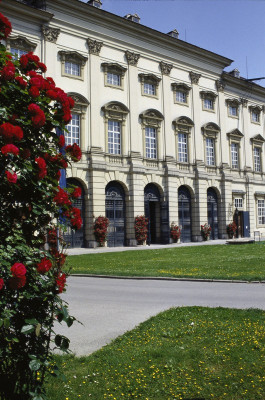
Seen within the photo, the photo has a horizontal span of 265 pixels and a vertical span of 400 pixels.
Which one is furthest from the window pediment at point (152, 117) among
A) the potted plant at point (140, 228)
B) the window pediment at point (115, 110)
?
the potted plant at point (140, 228)

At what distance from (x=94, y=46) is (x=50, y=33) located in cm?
412

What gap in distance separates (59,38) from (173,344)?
30390 millimetres

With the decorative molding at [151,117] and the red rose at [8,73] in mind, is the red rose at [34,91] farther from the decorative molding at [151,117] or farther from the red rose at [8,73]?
the decorative molding at [151,117]

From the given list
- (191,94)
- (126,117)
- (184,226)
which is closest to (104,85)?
(126,117)

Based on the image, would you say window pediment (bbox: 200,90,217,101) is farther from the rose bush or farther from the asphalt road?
the rose bush

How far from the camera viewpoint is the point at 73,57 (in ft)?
111

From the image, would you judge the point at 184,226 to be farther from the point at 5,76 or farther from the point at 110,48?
the point at 5,76

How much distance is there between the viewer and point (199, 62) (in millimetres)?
44438

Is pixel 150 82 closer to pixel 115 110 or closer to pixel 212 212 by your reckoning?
pixel 115 110

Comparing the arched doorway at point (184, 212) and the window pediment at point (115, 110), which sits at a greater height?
the window pediment at point (115, 110)

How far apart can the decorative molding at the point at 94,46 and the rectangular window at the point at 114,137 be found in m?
5.68

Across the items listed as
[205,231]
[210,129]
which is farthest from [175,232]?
[210,129]

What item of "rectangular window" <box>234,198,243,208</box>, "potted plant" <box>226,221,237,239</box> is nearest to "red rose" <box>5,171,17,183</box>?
"potted plant" <box>226,221,237,239</box>

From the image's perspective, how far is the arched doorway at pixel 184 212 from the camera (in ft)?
137
